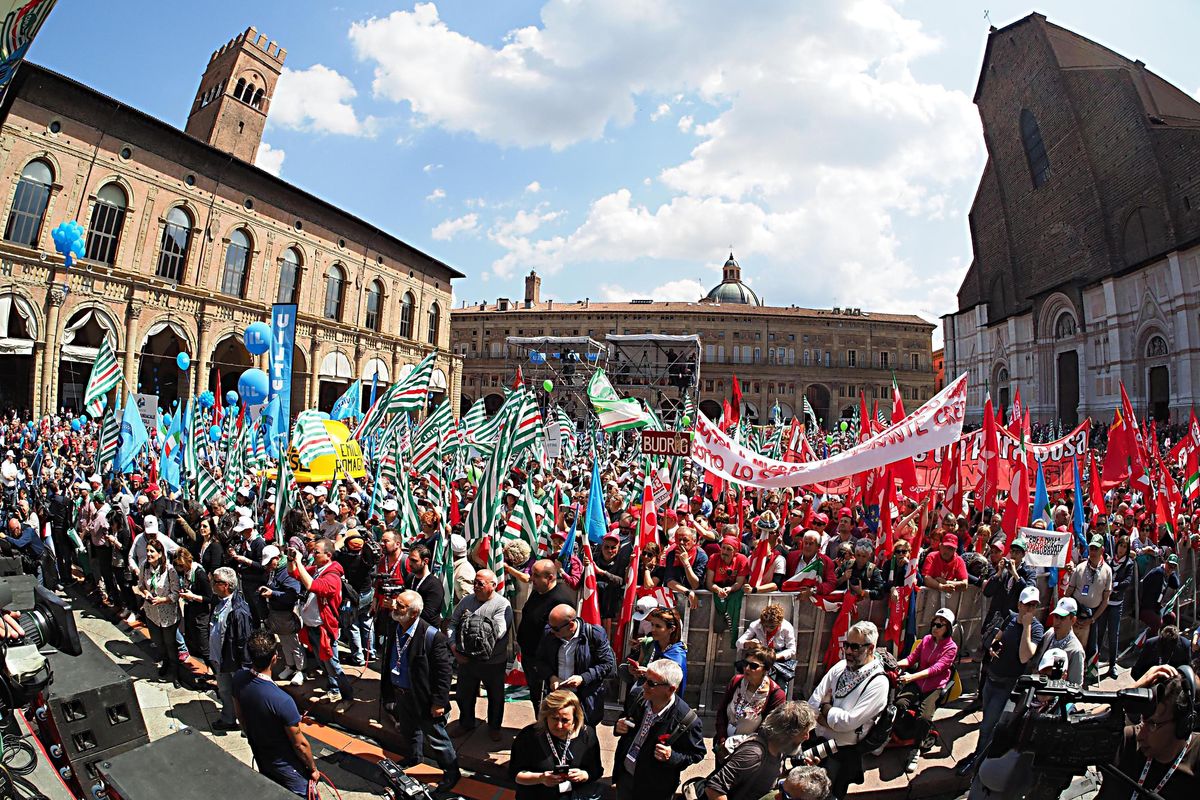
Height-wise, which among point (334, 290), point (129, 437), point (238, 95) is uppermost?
point (238, 95)

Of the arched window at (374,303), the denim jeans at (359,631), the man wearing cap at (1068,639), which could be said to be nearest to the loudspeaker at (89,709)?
the denim jeans at (359,631)

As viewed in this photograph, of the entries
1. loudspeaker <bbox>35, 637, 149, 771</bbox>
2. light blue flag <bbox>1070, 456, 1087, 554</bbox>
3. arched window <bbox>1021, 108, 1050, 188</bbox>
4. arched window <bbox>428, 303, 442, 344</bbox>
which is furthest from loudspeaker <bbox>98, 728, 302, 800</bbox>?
arched window <bbox>1021, 108, 1050, 188</bbox>

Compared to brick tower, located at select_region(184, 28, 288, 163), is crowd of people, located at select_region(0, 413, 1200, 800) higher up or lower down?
lower down

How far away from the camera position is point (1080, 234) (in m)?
37.7

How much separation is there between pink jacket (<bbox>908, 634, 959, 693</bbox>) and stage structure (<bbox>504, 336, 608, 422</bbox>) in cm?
3301

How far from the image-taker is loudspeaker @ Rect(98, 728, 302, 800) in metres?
2.50

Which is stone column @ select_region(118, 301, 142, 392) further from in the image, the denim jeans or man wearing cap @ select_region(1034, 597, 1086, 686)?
man wearing cap @ select_region(1034, 597, 1086, 686)

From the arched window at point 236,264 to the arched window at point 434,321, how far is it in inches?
593

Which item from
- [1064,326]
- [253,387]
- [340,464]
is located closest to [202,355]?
[253,387]

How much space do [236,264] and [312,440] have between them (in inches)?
1119

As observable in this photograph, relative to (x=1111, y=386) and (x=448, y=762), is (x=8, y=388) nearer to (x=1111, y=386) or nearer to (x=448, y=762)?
(x=448, y=762)

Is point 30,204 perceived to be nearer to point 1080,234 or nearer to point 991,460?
point 991,460

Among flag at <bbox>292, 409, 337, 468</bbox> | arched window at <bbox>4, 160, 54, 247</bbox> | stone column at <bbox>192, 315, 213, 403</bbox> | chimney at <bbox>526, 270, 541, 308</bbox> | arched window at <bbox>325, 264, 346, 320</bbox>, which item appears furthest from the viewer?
chimney at <bbox>526, 270, 541, 308</bbox>

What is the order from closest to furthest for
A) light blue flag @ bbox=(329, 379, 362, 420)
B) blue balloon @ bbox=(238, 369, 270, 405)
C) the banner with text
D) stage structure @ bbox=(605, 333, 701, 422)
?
the banner with text → light blue flag @ bbox=(329, 379, 362, 420) → blue balloon @ bbox=(238, 369, 270, 405) → stage structure @ bbox=(605, 333, 701, 422)
